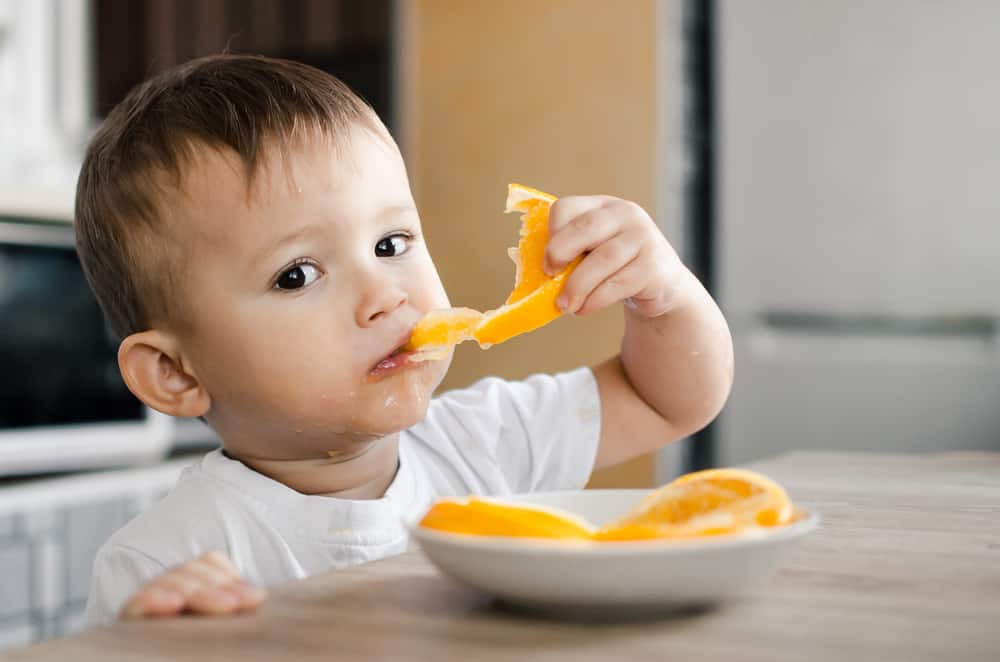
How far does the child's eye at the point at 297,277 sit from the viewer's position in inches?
36.6

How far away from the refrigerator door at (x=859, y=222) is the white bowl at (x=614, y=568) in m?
2.25

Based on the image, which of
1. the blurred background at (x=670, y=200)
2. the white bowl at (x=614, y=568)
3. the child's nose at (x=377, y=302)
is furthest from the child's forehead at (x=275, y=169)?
the blurred background at (x=670, y=200)

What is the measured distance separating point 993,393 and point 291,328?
2.08m

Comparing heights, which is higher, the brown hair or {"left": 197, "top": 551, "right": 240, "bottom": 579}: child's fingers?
the brown hair

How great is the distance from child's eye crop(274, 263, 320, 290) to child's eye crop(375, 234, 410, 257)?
0.26 feet

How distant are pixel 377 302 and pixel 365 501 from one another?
21 centimetres

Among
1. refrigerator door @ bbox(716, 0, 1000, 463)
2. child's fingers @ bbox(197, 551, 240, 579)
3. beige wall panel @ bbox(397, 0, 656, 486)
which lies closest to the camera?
child's fingers @ bbox(197, 551, 240, 579)

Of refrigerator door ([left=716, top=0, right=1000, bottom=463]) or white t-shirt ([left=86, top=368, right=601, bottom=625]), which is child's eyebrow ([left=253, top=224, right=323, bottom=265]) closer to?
white t-shirt ([left=86, top=368, right=601, bottom=625])

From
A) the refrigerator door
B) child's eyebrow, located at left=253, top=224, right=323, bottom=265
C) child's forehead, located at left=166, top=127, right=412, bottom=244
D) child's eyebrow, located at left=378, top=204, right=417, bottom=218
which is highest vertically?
child's forehead, located at left=166, top=127, right=412, bottom=244

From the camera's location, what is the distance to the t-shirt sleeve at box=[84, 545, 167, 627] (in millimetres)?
844

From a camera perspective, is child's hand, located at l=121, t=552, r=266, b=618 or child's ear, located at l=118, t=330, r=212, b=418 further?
child's ear, located at l=118, t=330, r=212, b=418

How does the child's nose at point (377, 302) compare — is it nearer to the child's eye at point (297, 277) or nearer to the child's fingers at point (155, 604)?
the child's eye at point (297, 277)

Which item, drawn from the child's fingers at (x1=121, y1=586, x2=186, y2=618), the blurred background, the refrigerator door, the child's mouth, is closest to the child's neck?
the child's mouth

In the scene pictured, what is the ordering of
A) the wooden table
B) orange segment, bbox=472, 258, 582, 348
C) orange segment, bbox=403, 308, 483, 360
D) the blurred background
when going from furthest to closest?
the blurred background, orange segment, bbox=403, 308, 483, 360, orange segment, bbox=472, 258, 582, 348, the wooden table
